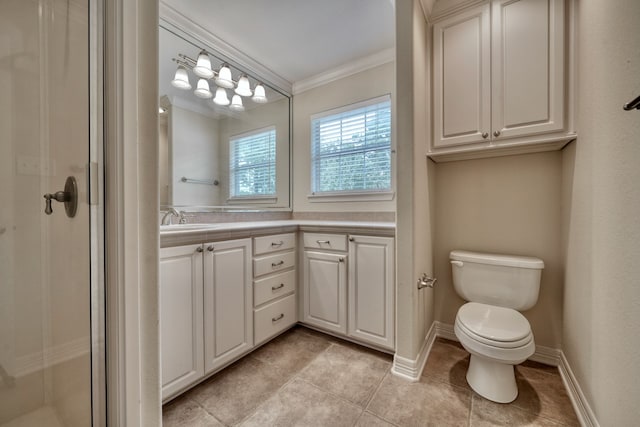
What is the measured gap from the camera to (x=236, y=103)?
7.63 ft

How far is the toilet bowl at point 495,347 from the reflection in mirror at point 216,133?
1.94m

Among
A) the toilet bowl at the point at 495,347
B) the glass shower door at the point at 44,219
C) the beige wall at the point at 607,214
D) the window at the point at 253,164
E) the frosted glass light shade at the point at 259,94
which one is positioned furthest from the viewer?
the frosted glass light shade at the point at 259,94

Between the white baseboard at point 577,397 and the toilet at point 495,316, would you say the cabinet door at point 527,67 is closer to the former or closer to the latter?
the toilet at point 495,316

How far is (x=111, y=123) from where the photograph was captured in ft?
1.85

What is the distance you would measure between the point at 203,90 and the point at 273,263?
151 centimetres

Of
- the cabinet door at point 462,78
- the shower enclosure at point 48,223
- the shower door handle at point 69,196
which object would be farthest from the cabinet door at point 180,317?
the cabinet door at point 462,78

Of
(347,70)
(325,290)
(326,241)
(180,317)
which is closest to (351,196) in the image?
(326,241)

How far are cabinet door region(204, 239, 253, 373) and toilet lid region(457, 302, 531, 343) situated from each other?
131 centimetres

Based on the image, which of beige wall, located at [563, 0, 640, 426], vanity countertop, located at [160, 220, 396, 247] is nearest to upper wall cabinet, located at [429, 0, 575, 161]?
beige wall, located at [563, 0, 640, 426]

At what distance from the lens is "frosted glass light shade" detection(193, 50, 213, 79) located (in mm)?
1956

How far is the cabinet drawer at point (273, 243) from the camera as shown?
1729mm

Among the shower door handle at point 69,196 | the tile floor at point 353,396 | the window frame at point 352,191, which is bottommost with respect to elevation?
the tile floor at point 353,396

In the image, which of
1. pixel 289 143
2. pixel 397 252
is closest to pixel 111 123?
pixel 397 252

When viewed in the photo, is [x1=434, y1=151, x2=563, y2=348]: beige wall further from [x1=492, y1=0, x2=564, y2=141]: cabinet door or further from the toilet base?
the toilet base
